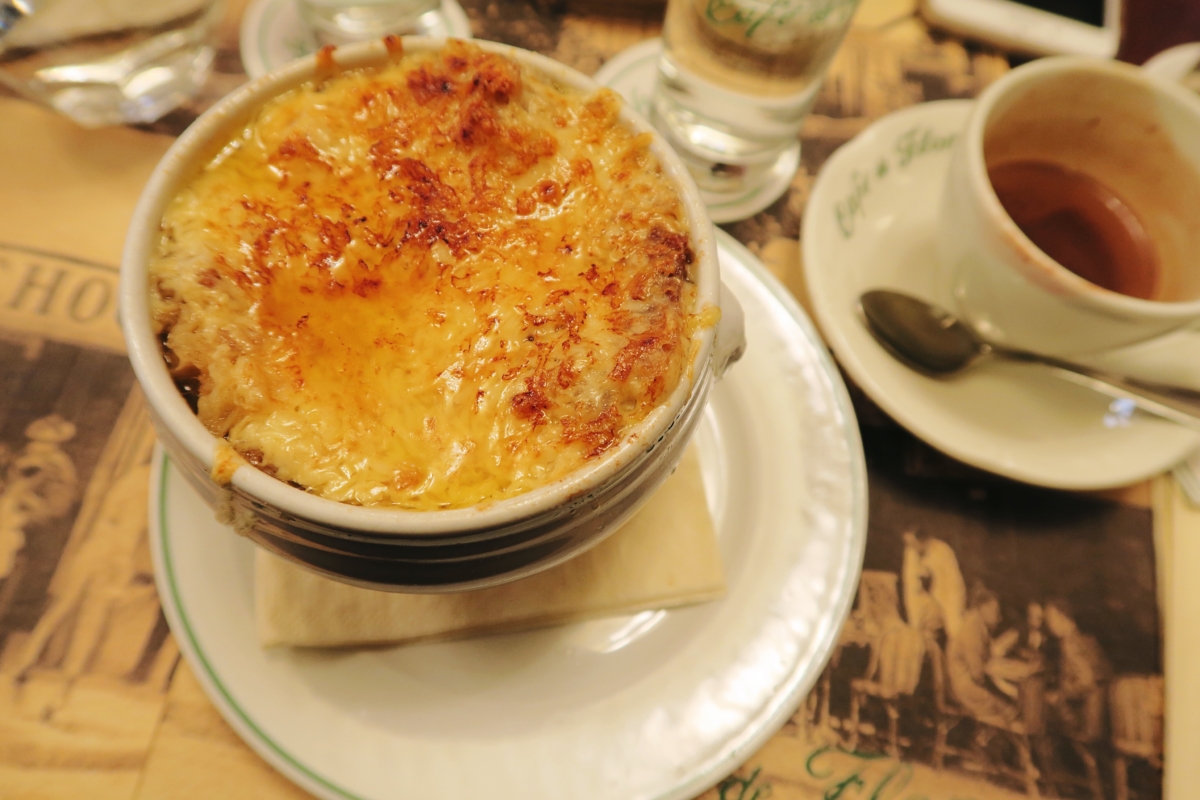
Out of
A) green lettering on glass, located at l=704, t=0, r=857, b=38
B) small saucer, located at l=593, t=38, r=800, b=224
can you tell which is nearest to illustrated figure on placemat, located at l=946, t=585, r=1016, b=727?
small saucer, located at l=593, t=38, r=800, b=224

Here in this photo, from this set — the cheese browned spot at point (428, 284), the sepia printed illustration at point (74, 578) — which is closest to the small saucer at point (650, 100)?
the cheese browned spot at point (428, 284)

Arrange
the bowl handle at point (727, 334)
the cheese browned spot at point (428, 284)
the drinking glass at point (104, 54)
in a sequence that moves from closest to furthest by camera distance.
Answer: the cheese browned spot at point (428, 284)
the bowl handle at point (727, 334)
the drinking glass at point (104, 54)

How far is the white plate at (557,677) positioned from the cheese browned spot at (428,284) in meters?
0.30

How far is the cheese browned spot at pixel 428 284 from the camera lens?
0.57m

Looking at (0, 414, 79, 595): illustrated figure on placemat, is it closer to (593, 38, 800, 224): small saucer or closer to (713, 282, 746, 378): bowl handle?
(713, 282, 746, 378): bowl handle

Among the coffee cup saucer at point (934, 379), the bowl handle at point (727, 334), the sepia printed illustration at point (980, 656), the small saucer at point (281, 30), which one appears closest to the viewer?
the bowl handle at point (727, 334)

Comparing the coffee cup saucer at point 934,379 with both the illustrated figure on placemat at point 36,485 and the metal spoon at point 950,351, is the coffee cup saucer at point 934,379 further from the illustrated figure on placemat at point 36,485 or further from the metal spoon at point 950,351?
the illustrated figure on placemat at point 36,485

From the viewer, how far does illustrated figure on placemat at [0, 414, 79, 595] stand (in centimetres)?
86

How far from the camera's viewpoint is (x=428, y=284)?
65 cm

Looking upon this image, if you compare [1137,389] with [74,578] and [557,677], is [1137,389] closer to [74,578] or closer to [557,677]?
[557,677]

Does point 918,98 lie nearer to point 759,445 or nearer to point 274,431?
point 759,445

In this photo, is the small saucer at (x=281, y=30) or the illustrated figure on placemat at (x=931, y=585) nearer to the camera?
the illustrated figure on placemat at (x=931, y=585)

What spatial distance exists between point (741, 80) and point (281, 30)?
0.81m

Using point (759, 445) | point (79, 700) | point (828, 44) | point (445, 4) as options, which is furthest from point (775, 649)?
point (445, 4)
